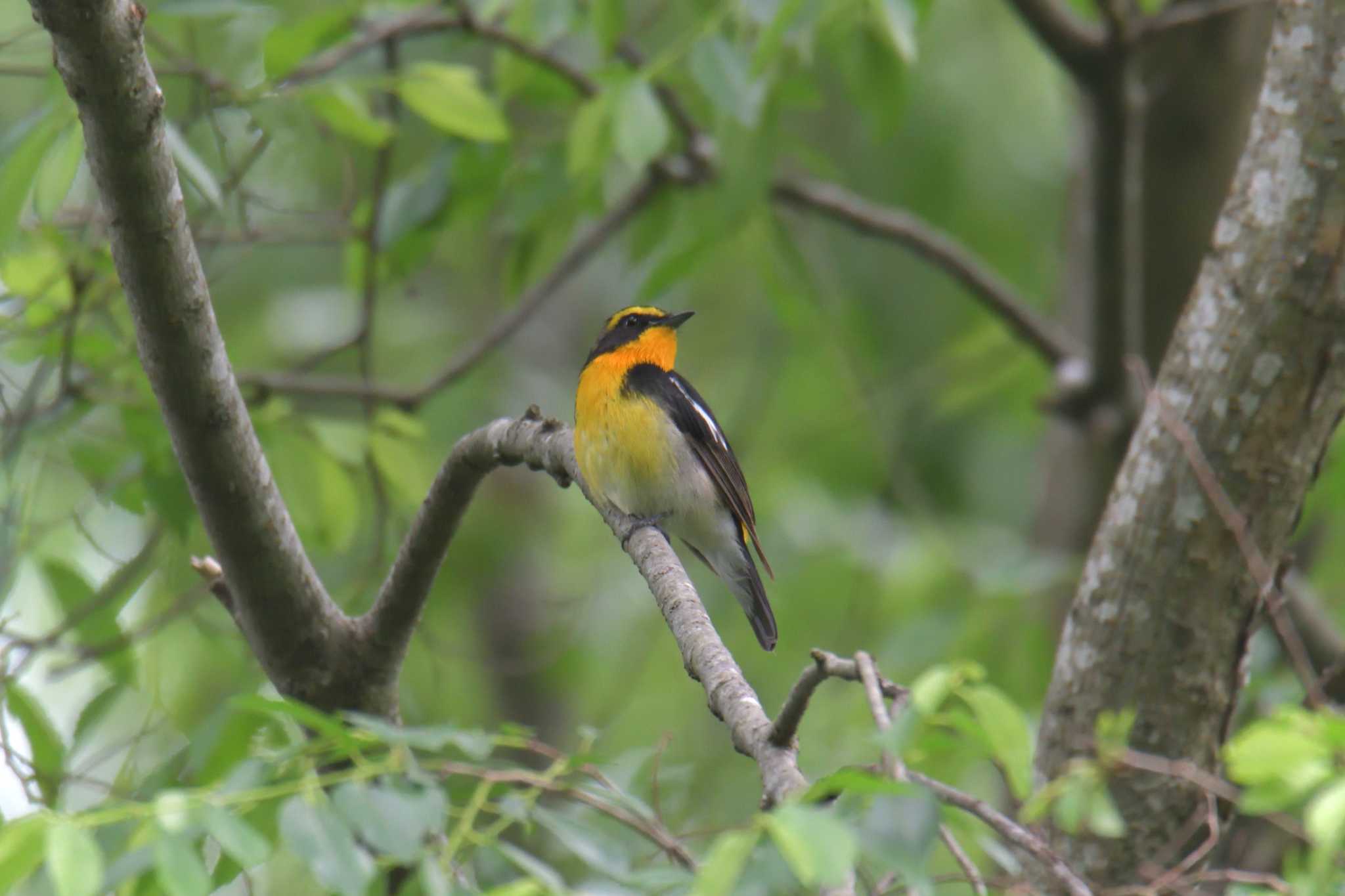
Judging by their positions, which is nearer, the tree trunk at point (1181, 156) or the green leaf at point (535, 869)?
the green leaf at point (535, 869)

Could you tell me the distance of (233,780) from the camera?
2029 millimetres

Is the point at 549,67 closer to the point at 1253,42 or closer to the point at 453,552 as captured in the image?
the point at 1253,42

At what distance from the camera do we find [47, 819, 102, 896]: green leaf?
1.80 meters

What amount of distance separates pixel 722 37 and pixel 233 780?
3.11m

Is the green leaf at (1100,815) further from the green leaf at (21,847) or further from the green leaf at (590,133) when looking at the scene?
the green leaf at (590,133)

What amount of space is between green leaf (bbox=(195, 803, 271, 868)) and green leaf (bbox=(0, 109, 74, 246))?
2207 mm

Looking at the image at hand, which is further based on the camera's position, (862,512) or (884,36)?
(862,512)

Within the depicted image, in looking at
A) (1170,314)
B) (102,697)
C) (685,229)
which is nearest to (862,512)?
(1170,314)

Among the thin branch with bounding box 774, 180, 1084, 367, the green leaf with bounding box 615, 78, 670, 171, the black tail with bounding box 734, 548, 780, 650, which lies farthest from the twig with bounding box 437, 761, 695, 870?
the thin branch with bounding box 774, 180, 1084, 367

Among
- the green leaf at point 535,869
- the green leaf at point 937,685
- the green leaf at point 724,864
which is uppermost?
the green leaf at point 937,685

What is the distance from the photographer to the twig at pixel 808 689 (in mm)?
2092

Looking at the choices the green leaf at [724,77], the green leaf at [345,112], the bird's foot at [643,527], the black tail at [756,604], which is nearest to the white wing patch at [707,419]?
the bird's foot at [643,527]

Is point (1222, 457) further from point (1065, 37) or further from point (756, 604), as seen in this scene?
point (1065, 37)

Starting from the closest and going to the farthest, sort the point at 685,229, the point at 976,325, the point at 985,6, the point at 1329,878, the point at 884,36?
the point at 1329,878, the point at 884,36, the point at 685,229, the point at 976,325, the point at 985,6
